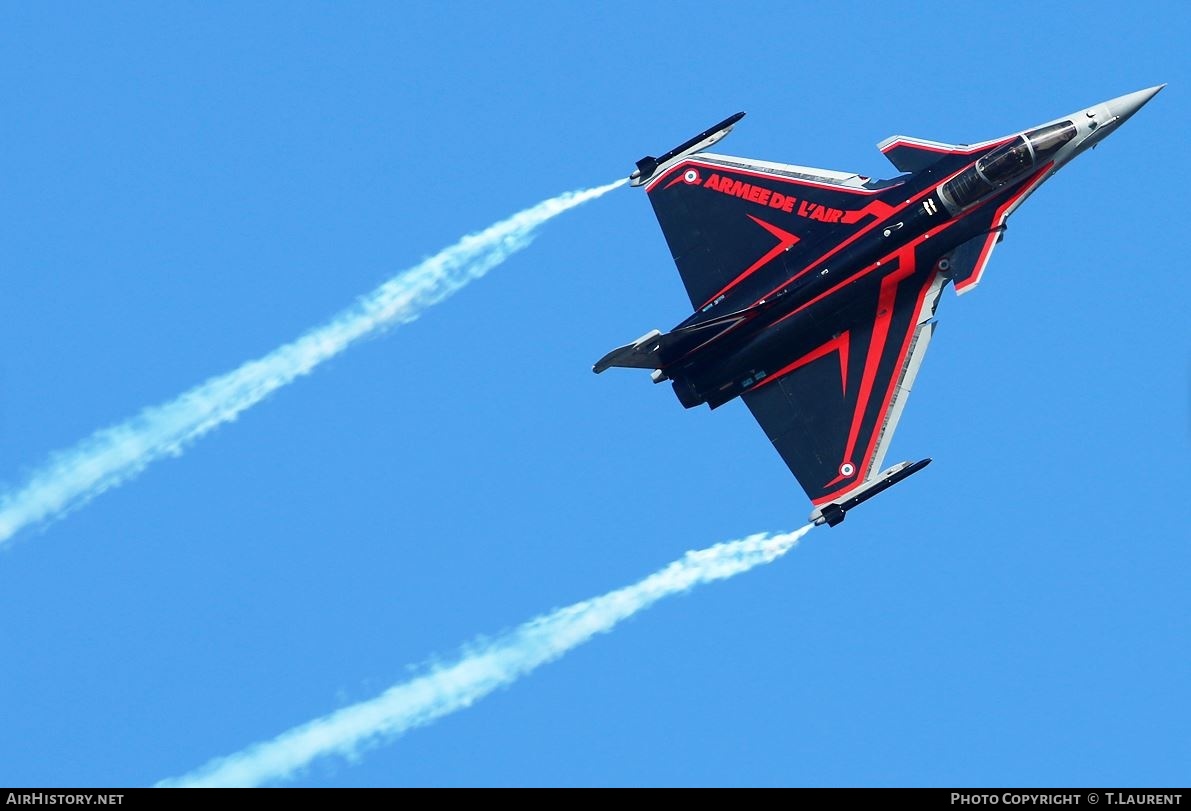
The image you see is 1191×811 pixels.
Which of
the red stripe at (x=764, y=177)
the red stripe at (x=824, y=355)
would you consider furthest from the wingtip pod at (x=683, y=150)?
the red stripe at (x=824, y=355)

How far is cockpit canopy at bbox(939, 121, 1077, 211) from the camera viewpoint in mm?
52000

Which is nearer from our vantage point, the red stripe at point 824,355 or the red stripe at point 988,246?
the red stripe at point 988,246

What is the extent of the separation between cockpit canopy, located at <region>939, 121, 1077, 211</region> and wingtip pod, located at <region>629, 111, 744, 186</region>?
6.73m

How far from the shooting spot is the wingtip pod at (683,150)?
182 feet

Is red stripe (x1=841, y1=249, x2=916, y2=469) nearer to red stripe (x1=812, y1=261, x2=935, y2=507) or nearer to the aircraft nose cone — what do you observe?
red stripe (x1=812, y1=261, x2=935, y2=507)

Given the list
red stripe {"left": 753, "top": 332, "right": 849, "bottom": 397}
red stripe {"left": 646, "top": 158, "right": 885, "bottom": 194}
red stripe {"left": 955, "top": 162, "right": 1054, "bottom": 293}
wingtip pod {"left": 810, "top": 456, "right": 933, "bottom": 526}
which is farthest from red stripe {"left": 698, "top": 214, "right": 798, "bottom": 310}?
wingtip pod {"left": 810, "top": 456, "right": 933, "bottom": 526}

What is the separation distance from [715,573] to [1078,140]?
15.0 m

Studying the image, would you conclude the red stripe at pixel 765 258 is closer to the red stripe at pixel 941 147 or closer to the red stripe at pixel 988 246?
the red stripe at pixel 941 147

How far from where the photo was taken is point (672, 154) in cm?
5566

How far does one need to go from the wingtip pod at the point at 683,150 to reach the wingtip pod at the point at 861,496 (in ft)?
34.2

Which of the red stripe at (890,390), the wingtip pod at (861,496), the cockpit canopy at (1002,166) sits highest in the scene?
the cockpit canopy at (1002,166)
